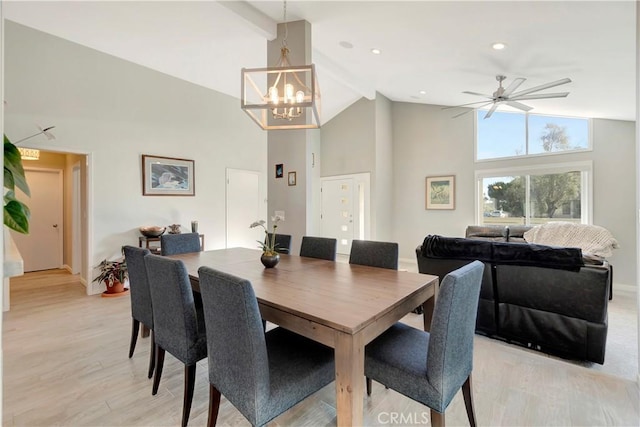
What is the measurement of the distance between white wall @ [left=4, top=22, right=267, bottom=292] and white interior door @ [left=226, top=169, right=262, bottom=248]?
178mm

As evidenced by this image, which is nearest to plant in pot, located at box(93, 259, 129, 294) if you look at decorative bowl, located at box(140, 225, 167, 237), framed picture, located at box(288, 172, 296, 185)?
decorative bowl, located at box(140, 225, 167, 237)

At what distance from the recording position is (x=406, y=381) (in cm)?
144

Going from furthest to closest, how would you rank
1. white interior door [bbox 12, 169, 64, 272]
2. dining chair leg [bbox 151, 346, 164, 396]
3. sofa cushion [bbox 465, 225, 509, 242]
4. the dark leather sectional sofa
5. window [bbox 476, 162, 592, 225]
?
white interior door [bbox 12, 169, 64, 272] < sofa cushion [bbox 465, 225, 509, 242] < window [bbox 476, 162, 592, 225] < the dark leather sectional sofa < dining chair leg [bbox 151, 346, 164, 396]

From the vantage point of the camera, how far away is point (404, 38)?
337cm

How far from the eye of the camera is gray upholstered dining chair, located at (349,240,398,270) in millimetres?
2430

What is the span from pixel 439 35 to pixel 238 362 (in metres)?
3.51

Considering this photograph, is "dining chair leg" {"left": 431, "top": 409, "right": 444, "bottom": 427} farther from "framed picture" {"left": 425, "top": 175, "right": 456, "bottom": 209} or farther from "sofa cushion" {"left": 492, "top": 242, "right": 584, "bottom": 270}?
"framed picture" {"left": 425, "top": 175, "right": 456, "bottom": 209}

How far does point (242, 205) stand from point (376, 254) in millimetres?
4133

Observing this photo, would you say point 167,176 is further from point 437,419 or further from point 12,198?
point 437,419

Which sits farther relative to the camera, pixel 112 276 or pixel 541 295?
pixel 112 276

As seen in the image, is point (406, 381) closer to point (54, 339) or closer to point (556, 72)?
point (54, 339)

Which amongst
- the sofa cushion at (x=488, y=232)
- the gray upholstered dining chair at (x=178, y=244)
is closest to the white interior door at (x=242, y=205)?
the gray upholstered dining chair at (x=178, y=244)

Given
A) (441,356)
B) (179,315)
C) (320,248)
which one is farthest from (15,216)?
(320,248)

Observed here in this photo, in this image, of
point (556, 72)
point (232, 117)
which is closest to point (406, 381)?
point (556, 72)
